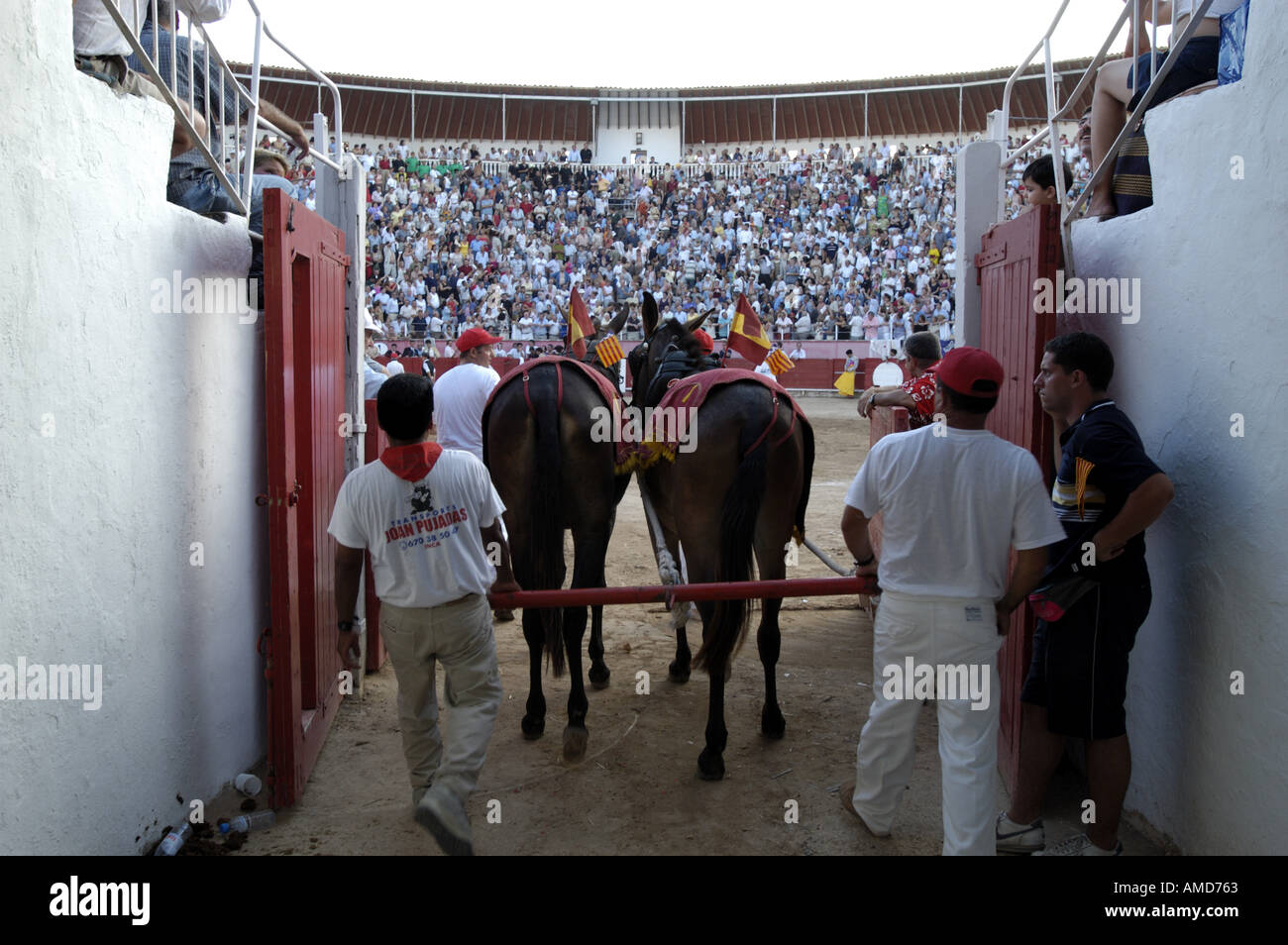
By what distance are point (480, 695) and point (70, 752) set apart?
1.24 metres

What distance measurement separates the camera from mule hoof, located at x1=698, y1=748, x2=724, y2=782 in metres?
4.21

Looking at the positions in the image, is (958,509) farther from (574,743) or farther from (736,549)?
(574,743)

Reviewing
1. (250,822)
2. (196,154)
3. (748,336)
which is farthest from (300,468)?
(748,336)

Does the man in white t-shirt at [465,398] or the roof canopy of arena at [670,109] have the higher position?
the roof canopy of arena at [670,109]

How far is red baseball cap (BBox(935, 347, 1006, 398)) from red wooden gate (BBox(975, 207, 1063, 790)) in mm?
880

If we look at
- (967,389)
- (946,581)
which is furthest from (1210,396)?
(946,581)

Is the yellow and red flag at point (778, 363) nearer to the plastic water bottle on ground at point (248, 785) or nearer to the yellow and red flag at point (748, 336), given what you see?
the yellow and red flag at point (748, 336)

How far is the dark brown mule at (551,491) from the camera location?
14.9 ft

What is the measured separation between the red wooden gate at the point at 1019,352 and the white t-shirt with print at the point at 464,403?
3273mm

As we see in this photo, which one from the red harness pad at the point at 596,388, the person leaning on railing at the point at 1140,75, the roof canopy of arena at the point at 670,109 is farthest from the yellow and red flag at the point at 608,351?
the roof canopy of arena at the point at 670,109

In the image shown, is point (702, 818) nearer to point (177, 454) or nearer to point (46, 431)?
point (177, 454)

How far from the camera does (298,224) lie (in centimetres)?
396

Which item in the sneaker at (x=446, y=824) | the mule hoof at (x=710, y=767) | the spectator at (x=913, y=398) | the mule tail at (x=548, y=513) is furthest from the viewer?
the spectator at (x=913, y=398)

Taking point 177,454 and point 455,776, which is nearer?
point 455,776
